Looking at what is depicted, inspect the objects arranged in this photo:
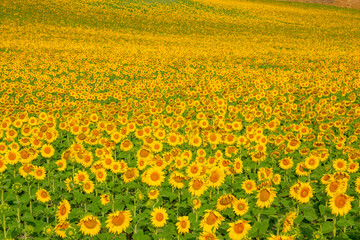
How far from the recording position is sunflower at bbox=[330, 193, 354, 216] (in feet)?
10.9

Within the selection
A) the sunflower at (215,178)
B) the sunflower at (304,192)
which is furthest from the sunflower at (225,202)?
the sunflower at (304,192)

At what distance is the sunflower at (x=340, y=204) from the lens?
3.33m

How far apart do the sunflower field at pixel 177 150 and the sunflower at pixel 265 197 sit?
2 centimetres

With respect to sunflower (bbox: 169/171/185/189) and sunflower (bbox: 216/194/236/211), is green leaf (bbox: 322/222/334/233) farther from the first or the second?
sunflower (bbox: 169/171/185/189)

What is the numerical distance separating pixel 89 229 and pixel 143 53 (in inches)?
718

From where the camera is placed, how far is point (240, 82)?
42.1ft

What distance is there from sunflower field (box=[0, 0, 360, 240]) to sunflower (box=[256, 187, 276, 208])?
22 millimetres

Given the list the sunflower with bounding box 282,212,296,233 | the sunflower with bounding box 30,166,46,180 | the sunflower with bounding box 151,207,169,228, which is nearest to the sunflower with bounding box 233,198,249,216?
the sunflower with bounding box 282,212,296,233

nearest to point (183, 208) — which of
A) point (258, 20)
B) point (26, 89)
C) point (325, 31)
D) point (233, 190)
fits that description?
point (233, 190)

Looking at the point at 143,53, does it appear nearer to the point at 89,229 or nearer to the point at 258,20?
the point at 89,229

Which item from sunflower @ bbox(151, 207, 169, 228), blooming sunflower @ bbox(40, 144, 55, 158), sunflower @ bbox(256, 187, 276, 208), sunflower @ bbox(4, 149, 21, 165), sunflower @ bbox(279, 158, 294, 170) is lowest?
blooming sunflower @ bbox(40, 144, 55, 158)

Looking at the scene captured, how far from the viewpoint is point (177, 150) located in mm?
5297

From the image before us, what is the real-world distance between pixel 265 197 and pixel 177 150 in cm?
207

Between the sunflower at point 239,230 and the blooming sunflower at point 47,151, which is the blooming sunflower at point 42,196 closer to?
the blooming sunflower at point 47,151
